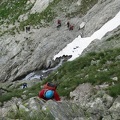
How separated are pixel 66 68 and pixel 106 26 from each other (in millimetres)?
16053

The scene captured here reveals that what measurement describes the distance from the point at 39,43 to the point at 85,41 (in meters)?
8.04

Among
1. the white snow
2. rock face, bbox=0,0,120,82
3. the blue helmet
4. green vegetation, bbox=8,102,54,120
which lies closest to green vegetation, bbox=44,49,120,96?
the blue helmet

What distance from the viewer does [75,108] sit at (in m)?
13.6

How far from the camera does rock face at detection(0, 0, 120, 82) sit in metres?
42.2

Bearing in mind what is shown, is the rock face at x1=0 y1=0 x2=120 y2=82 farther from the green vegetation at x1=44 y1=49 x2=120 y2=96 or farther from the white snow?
the green vegetation at x1=44 y1=49 x2=120 y2=96

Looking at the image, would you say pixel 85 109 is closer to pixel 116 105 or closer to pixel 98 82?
pixel 116 105

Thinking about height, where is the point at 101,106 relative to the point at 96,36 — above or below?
above

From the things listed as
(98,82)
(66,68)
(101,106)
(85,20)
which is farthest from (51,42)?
(101,106)

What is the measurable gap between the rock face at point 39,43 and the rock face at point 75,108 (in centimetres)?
2430

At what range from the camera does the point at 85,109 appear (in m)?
14.8

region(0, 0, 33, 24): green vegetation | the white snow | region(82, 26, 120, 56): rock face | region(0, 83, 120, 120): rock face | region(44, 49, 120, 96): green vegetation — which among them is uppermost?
region(0, 0, 33, 24): green vegetation

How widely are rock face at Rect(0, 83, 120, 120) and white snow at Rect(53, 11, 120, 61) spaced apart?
72.5 ft

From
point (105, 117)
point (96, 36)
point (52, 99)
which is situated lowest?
point (96, 36)

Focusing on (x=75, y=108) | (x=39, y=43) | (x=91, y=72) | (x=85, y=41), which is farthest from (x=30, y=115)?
(x=39, y=43)
